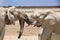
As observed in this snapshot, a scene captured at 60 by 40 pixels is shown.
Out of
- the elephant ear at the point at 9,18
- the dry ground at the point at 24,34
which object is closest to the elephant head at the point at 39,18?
the elephant ear at the point at 9,18

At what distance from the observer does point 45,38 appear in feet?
2.96

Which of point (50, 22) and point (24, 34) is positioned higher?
point (50, 22)

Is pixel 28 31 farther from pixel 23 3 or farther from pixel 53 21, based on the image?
pixel 53 21

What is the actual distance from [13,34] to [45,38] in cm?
68

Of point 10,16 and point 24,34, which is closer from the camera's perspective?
point 10,16

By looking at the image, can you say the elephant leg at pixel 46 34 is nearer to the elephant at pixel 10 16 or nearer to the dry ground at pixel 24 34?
the elephant at pixel 10 16

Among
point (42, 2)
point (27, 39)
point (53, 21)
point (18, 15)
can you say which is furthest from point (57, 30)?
point (42, 2)

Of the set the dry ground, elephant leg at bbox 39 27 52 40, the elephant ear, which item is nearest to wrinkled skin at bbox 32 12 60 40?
elephant leg at bbox 39 27 52 40

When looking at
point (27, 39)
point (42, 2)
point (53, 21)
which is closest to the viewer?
point (53, 21)

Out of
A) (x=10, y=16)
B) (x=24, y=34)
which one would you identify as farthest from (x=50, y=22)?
(x=24, y=34)

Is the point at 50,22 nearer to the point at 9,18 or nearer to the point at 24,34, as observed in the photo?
the point at 9,18

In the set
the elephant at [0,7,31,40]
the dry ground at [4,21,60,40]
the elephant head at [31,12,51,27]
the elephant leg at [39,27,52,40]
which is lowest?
the dry ground at [4,21,60,40]

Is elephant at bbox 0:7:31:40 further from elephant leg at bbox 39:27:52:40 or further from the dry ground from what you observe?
the dry ground

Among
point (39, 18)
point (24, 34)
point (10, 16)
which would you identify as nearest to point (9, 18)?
point (10, 16)
